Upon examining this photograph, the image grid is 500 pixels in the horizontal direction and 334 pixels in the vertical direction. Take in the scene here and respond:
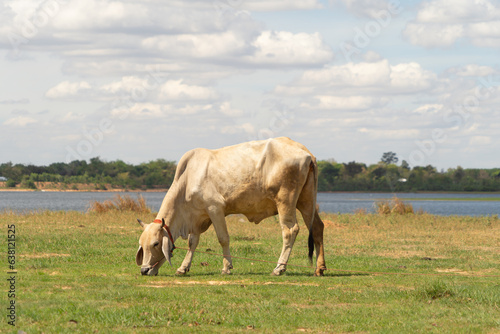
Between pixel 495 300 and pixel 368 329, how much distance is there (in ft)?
9.17

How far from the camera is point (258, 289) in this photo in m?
11.3

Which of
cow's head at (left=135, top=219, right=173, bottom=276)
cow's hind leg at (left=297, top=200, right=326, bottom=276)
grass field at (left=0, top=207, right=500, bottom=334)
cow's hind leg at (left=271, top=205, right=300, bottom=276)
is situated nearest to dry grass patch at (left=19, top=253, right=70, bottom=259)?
grass field at (left=0, top=207, right=500, bottom=334)

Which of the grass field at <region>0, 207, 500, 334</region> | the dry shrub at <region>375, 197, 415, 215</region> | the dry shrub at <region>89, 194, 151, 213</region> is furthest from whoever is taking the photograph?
the dry shrub at <region>375, 197, 415, 215</region>

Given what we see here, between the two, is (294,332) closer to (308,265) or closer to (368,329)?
(368,329)

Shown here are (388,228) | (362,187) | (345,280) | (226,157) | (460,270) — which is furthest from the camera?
(362,187)

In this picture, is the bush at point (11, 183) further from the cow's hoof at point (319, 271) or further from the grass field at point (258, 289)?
the cow's hoof at point (319, 271)

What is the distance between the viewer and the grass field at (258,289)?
8.67 meters

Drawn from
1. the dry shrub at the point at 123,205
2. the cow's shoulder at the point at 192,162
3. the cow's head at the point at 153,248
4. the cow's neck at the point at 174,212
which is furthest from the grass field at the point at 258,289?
the dry shrub at the point at 123,205

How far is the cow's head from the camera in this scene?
42.8 ft

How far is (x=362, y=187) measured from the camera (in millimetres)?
139750

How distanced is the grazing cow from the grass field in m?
0.64

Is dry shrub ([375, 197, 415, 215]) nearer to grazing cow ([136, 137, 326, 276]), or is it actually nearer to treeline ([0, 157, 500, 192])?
grazing cow ([136, 137, 326, 276])

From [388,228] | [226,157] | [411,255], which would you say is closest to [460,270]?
[411,255]

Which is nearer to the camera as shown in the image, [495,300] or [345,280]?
[495,300]
